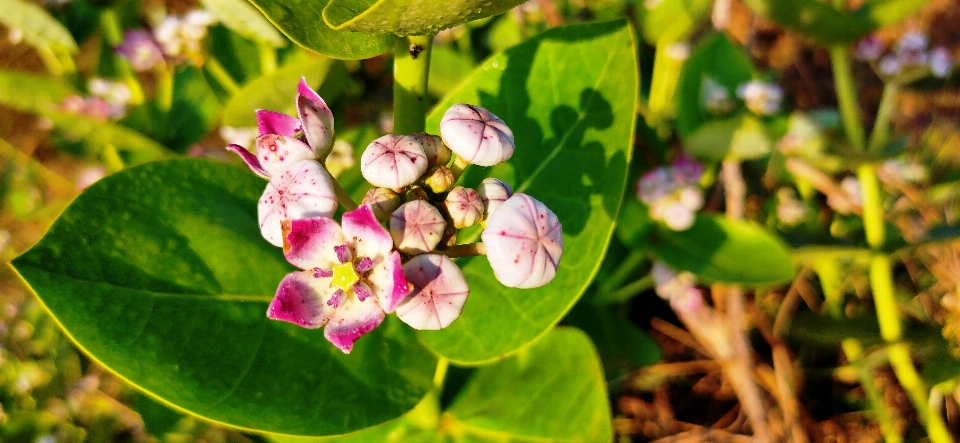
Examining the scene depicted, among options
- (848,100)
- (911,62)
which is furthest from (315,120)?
(911,62)

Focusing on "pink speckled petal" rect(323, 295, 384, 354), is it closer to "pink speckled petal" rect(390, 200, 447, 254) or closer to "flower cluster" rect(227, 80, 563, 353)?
"flower cluster" rect(227, 80, 563, 353)

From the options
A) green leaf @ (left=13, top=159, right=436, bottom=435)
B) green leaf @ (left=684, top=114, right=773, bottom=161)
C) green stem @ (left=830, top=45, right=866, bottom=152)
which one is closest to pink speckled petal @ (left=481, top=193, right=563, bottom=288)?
green leaf @ (left=13, top=159, right=436, bottom=435)

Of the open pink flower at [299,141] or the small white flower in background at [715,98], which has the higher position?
the small white flower in background at [715,98]

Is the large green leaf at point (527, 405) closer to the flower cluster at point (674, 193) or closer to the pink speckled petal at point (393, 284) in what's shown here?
the flower cluster at point (674, 193)

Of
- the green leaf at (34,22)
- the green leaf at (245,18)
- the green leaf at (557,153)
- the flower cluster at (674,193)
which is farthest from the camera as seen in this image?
the flower cluster at (674,193)

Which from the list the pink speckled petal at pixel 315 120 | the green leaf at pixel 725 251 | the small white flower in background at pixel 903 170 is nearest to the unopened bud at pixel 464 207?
the pink speckled petal at pixel 315 120

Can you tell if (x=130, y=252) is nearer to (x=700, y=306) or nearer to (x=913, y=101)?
(x=700, y=306)

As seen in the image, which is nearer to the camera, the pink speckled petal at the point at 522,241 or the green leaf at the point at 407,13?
the green leaf at the point at 407,13

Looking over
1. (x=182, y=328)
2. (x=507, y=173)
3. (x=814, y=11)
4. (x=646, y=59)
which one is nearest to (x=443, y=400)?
(x=507, y=173)
